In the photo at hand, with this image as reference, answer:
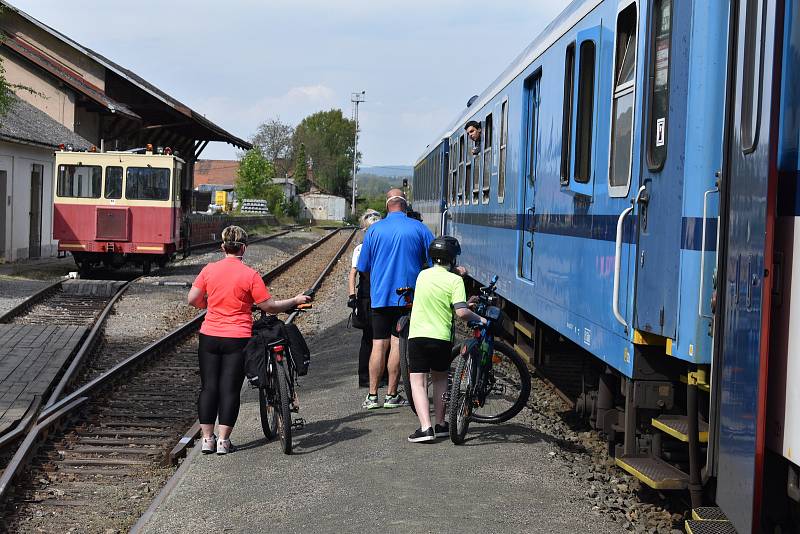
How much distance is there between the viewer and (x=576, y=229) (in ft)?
25.8

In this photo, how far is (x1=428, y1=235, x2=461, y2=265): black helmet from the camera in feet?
27.3

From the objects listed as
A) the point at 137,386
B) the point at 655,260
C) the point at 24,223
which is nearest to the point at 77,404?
the point at 137,386

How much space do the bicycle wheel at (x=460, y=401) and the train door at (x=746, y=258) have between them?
3252 mm

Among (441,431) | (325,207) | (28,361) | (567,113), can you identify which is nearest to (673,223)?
(567,113)

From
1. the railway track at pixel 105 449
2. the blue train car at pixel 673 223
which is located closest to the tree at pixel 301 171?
the railway track at pixel 105 449

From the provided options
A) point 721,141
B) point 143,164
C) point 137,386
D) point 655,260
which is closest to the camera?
point 721,141

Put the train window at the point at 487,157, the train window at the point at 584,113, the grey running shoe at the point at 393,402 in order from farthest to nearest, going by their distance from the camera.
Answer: the train window at the point at 487,157
the grey running shoe at the point at 393,402
the train window at the point at 584,113

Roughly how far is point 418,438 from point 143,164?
18.6 metres

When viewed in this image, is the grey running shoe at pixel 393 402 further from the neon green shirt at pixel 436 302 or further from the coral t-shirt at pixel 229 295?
the coral t-shirt at pixel 229 295

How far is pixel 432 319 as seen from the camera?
838 centimetres

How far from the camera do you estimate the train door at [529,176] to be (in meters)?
9.94

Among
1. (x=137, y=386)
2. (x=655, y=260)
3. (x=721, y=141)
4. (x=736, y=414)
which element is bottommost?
(x=137, y=386)

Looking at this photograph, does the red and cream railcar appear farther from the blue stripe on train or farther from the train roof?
the blue stripe on train

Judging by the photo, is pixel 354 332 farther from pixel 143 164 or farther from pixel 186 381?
pixel 143 164
